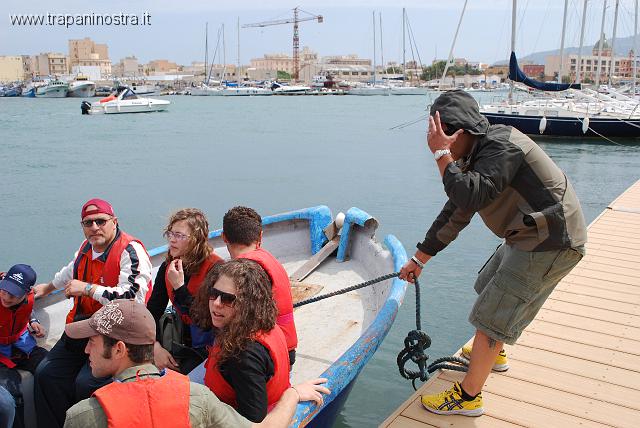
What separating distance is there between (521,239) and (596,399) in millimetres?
1476

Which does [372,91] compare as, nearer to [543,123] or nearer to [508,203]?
[543,123]

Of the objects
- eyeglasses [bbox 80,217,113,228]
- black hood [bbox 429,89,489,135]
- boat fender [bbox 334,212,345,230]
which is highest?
black hood [bbox 429,89,489,135]

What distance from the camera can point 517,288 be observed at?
11.3 ft

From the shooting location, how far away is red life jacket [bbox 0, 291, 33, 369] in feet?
13.6

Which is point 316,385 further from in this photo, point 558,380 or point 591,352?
point 591,352

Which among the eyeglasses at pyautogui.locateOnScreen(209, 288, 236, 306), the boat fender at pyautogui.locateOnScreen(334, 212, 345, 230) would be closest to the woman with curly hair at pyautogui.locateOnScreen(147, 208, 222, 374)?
the eyeglasses at pyautogui.locateOnScreen(209, 288, 236, 306)

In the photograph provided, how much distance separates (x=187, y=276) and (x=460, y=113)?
2.05 metres

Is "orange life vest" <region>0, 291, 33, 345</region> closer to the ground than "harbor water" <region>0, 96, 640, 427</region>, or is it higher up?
higher up

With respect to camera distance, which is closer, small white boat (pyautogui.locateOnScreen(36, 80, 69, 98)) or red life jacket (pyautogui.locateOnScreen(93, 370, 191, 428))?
red life jacket (pyautogui.locateOnScreen(93, 370, 191, 428))

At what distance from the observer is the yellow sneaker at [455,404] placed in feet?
12.7

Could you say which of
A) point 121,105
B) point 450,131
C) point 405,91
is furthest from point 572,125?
point 405,91

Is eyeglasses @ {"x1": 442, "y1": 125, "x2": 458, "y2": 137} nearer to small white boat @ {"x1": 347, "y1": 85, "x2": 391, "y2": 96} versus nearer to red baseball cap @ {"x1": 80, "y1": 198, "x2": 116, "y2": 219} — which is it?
red baseball cap @ {"x1": 80, "y1": 198, "x2": 116, "y2": 219}

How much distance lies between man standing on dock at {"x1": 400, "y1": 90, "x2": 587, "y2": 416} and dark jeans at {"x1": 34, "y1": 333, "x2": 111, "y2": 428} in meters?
2.44

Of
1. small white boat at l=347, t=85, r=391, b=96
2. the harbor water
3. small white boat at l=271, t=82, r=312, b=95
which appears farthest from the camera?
small white boat at l=271, t=82, r=312, b=95
